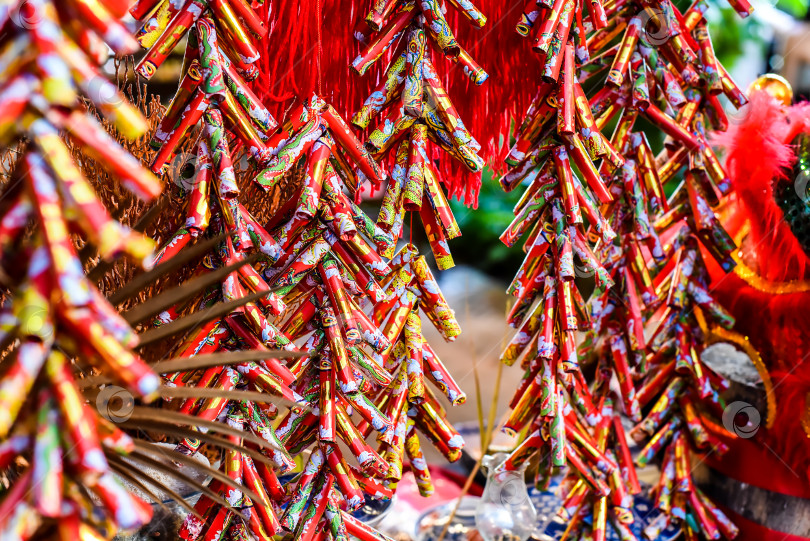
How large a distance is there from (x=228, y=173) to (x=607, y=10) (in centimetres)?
35

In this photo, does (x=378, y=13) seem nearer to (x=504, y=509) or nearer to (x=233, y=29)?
(x=233, y=29)

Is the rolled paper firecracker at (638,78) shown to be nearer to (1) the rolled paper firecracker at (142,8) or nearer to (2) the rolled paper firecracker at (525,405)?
(2) the rolled paper firecracker at (525,405)

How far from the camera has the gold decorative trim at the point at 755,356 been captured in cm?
60

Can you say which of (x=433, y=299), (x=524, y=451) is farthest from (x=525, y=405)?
(x=433, y=299)

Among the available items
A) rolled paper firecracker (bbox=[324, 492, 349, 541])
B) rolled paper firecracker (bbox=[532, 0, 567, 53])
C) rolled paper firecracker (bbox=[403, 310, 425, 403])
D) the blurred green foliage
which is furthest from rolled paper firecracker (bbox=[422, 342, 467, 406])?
the blurred green foliage

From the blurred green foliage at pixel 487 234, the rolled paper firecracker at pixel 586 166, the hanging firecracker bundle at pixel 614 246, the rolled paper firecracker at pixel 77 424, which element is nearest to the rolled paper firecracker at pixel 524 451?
the hanging firecracker bundle at pixel 614 246

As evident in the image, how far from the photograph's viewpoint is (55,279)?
0.19 m

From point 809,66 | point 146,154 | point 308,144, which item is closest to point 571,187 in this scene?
point 308,144

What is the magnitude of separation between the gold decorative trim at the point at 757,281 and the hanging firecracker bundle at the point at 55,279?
56cm

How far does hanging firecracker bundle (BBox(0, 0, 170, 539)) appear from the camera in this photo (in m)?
0.19

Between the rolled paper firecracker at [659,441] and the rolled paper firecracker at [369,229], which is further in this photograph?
the rolled paper firecracker at [659,441]

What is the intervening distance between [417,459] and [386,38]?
0.31 metres

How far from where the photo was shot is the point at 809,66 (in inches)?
65.9

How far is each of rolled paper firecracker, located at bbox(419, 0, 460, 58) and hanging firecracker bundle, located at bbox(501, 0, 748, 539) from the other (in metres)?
0.06
